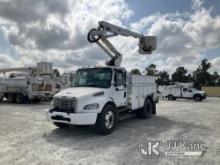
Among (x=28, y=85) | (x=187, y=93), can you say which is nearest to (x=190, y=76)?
(x=187, y=93)

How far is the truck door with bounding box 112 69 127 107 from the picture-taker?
27.7 feet

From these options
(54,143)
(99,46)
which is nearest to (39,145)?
(54,143)

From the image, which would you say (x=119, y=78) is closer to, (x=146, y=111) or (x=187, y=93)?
(x=146, y=111)

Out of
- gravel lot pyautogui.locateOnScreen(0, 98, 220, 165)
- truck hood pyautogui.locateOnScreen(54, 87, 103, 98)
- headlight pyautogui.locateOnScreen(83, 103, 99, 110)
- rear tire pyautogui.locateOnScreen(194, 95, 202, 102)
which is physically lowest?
gravel lot pyautogui.locateOnScreen(0, 98, 220, 165)

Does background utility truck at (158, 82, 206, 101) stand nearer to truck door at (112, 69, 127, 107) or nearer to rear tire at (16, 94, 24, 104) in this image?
rear tire at (16, 94, 24, 104)

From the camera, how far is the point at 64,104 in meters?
7.39

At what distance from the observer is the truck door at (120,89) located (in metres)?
8.43

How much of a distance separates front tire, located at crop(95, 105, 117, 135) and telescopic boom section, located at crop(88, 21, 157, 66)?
2855 mm

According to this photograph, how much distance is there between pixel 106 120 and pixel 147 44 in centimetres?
583

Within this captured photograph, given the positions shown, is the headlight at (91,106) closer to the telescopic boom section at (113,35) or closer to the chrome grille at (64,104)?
the chrome grille at (64,104)

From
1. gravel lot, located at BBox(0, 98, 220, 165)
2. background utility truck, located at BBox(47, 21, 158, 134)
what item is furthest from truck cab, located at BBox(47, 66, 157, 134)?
gravel lot, located at BBox(0, 98, 220, 165)

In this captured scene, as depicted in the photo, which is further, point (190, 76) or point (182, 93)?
point (190, 76)

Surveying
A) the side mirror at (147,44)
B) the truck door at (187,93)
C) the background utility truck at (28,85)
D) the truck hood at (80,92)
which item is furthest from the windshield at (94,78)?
the truck door at (187,93)

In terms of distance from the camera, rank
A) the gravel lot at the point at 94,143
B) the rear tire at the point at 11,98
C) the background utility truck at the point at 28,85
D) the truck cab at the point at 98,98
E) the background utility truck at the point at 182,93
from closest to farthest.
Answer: the gravel lot at the point at 94,143
the truck cab at the point at 98,98
the background utility truck at the point at 28,85
the rear tire at the point at 11,98
the background utility truck at the point at 182,93
